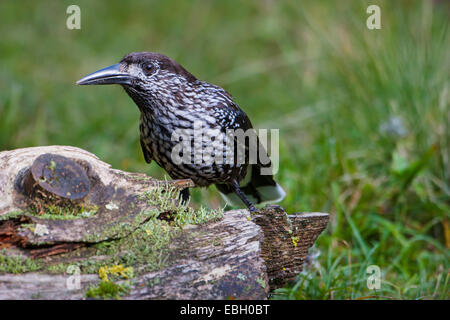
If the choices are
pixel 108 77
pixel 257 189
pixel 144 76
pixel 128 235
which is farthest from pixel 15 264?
pixel 257 189

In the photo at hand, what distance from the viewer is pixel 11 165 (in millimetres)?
2527

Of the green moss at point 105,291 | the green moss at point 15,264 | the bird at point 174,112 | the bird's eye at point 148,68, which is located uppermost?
the bird's eye at point 148,68

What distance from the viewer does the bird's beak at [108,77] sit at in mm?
3212

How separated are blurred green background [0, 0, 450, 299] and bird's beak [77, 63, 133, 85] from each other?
1630mm

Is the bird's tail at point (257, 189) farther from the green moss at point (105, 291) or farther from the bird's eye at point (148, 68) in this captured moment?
the green moss at point (105, 291)

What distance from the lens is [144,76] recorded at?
11.0 feet

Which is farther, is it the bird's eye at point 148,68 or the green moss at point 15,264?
the bird's eye at point 148,68

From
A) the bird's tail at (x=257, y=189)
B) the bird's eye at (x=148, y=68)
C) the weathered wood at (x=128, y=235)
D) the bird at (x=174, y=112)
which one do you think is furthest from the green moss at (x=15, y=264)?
the bird's tail at (x=257, y=189)

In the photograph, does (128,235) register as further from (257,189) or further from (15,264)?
(257,189)

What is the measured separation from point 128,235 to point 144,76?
1.26 metres

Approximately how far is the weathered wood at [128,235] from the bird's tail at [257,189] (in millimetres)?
1299

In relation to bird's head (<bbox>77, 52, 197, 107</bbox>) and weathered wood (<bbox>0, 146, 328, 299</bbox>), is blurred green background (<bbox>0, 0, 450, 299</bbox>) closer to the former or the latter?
weathered wood (<bbox>0, 146, 328, 299</bbox>)
